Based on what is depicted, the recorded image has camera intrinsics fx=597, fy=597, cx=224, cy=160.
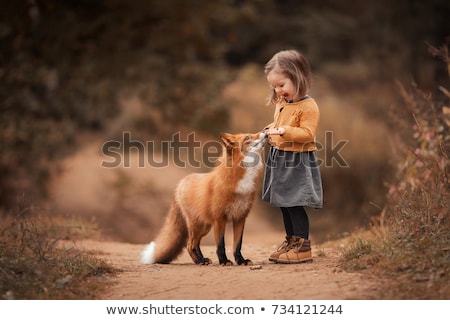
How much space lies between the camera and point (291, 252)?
17.9 ft

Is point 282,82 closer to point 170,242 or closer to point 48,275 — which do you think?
point 170,242

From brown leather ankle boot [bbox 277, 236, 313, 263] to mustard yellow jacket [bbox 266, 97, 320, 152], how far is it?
0.84m

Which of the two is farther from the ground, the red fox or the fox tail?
the red fox

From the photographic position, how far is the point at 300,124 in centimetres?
528

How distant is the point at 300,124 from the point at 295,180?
1.64 feet

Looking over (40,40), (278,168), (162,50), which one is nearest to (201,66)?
(162,50)

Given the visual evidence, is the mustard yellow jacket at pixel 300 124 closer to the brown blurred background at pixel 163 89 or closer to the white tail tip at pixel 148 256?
the white tail tip at pixel 148 256

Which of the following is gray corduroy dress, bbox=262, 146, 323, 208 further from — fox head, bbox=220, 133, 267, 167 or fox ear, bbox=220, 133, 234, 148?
fox ear, bbox=220, 133, 234, 148

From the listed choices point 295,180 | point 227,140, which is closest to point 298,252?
point 295,180

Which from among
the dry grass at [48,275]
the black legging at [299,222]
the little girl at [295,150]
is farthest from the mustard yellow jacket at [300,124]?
the dry grass at [48,275]

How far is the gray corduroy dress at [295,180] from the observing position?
5.26 m

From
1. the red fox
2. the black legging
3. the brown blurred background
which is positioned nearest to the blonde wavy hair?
the red fox

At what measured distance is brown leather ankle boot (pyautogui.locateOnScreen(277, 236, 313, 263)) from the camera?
5.42 m

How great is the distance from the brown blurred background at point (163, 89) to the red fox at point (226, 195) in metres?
4.87
